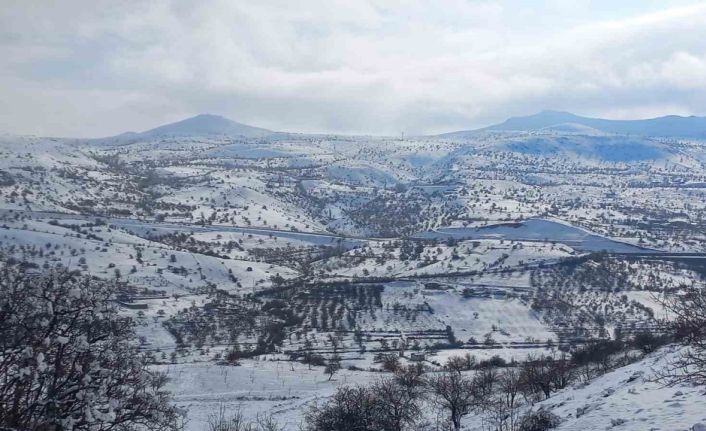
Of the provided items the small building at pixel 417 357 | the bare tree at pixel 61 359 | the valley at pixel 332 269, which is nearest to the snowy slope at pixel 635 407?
the valley at pixel 332 269

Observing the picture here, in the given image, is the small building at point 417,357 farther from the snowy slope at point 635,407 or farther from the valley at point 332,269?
the snowy slope at point 635,407

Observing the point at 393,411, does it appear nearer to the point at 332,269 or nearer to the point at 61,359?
the point at 61,359

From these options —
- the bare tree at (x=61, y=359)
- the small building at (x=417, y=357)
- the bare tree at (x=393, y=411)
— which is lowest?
the small building at (x=417, y=357)

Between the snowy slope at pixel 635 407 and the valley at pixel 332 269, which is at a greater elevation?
the snowy slope at pixel 635 407

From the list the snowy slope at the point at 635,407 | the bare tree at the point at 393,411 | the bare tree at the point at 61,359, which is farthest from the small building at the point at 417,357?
the bare tree at the point at 61,359

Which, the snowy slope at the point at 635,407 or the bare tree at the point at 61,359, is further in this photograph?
the snowy slope at the point at 635,407

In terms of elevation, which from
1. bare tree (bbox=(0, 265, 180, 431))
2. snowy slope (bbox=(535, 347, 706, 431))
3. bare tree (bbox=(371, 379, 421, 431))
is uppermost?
bare tree (bbox=(0, 265, 180, 431))

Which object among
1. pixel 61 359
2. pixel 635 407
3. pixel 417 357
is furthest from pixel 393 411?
pixel 417 357

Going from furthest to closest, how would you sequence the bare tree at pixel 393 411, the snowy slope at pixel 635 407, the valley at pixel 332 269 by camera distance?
the valley at pixel 332 269
the bare tree at pixel 393 411
the snowy slope at pixel 635 407

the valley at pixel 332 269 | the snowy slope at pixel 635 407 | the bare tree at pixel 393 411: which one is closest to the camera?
the snowy slope at pixel 635 407

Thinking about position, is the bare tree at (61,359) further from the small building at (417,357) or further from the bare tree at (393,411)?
the small building at (417,357)

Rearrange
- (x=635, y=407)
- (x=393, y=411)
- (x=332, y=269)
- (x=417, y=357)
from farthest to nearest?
(x=332, y=269)
(x=417, y=357)
(x=393, y=411)
(x=635, y=407)

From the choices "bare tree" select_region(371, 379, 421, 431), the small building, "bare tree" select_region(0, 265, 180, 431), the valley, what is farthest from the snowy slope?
the small building

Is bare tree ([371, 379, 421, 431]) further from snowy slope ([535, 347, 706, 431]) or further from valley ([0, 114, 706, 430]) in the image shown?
valley ([0, 114, 706, 430])
